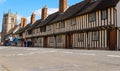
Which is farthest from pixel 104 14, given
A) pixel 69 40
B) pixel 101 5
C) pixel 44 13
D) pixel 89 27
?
pixel 44 13

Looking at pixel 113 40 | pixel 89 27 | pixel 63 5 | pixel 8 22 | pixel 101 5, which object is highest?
pixel 8 22

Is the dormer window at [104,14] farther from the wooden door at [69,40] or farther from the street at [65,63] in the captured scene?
the street at [65,63]

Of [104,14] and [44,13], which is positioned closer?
[104,14]

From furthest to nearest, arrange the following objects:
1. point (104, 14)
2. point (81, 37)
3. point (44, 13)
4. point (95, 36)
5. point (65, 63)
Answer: point (44, 13) < point (81, 37) < point (95, 36) < point (104, 14) < point (65, 63)

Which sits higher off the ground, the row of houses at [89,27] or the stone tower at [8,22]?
the stone tower at [8,22]

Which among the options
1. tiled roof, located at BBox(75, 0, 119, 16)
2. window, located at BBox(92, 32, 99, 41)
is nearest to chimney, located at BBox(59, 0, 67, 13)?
tiled roof, located at BBox(75, 0, 119, 16)

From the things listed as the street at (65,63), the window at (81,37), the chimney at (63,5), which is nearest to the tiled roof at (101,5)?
the window at (81,37)

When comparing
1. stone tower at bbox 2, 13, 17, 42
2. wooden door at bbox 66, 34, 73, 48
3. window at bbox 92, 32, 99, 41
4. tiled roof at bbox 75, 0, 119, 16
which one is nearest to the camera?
tiled roof at bbox 75, 0, 119, 16

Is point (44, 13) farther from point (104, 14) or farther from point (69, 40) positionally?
point (104, 14)

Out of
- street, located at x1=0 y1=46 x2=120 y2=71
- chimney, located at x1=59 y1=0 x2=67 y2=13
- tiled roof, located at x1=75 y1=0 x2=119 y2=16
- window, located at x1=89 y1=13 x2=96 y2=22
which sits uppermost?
chimney, located at x1=59 y1=0 x2=67 y2=13

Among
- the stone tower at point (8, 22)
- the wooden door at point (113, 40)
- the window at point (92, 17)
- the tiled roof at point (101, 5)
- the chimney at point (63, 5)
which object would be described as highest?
the stone tower at point (8, 22)

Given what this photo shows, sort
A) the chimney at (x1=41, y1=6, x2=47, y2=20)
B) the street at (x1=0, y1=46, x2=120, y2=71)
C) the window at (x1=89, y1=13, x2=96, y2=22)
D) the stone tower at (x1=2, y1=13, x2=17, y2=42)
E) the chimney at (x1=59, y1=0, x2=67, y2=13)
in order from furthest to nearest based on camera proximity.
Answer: the stone tower at (x1=2, y1=13, x2=17, y2=42) → the chimney at (x1=41, y1=6, x2=47, y2=20) → the chimney at (x1=59, y1=0, x2=67, y2=13) → the window at (x1=89, y1=13, x2=96, y2=22) → the street at (x1=0, y1=46, x2=120, y2=71)

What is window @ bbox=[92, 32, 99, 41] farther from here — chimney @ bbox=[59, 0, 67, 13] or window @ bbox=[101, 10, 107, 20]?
chimney @ bbox=[59, 0, 67, 13]

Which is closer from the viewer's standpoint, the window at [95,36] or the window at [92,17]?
the window at [95,36]
